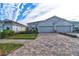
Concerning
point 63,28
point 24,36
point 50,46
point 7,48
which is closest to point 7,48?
point 7,48

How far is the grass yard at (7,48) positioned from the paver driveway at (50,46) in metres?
0.05

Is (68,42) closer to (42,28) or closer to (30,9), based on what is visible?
(42,28)

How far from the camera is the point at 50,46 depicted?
3.41 m

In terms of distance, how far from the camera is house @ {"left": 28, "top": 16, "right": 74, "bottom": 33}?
3.41 m


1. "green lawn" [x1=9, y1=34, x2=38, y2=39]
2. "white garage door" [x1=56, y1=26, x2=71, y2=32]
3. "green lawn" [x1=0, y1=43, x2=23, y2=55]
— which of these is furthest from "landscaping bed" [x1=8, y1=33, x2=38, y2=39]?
"white garage door" [x1=56, y1=26, x2=71, y2=32]

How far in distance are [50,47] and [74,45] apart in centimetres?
31

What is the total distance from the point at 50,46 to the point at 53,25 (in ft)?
0.90

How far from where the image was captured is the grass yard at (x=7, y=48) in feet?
11.1

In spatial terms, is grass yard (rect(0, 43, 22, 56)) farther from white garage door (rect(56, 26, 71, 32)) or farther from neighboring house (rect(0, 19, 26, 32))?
white garage door (rect(56, 26, 71, 32))

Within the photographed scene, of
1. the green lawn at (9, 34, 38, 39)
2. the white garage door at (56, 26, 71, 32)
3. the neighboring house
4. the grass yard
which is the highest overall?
the neighboring house

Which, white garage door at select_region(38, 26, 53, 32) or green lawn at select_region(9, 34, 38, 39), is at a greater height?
white garage door at select_region(38, 26, 53, 32)

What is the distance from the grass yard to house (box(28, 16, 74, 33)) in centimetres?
31

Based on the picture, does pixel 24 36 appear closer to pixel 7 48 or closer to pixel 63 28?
pixel 7 48

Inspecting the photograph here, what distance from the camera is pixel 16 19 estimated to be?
3475mm
